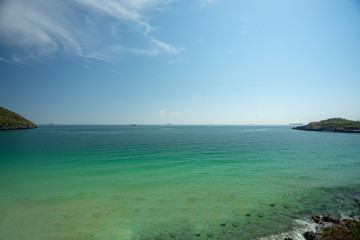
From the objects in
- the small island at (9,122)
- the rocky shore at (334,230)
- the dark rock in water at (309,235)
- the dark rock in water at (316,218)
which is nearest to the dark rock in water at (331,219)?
the rocky shore at (334,230)

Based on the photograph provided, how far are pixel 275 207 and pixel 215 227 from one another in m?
6.62

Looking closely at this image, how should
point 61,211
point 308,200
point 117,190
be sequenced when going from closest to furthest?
point 61,211 → point 308,200 → point 117,190

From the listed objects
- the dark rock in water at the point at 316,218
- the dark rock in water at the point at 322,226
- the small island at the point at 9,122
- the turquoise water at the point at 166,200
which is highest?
the small island at the point at 9,122

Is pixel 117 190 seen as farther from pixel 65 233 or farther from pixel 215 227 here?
pixel 215 227

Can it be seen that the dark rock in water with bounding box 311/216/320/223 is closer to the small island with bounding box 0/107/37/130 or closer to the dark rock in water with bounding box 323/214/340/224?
the dark rock in water with bounding box 323/214/340/224

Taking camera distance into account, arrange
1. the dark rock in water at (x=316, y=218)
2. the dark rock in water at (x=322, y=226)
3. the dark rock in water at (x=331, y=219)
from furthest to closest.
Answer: the dark rock in water at (x=316, y=218) → the dark rock in water at (x=331, y=219) → the dark rock in water at (x=322, y=226)

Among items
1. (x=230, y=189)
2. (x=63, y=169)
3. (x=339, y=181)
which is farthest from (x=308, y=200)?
(x=63, y=169)

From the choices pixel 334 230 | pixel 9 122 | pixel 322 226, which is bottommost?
pixel 322 226

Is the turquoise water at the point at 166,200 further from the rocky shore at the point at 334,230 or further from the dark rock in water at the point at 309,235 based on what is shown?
the rocky shore at the point at 334,230

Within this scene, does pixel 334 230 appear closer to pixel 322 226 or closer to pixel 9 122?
pixel 322 226

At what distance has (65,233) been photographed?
1136cm

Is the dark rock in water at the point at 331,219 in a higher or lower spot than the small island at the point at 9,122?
lower

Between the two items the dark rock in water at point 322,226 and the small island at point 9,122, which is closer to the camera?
the dark rock in water at point 322,226

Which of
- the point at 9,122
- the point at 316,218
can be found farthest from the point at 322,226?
the point at 9,122
